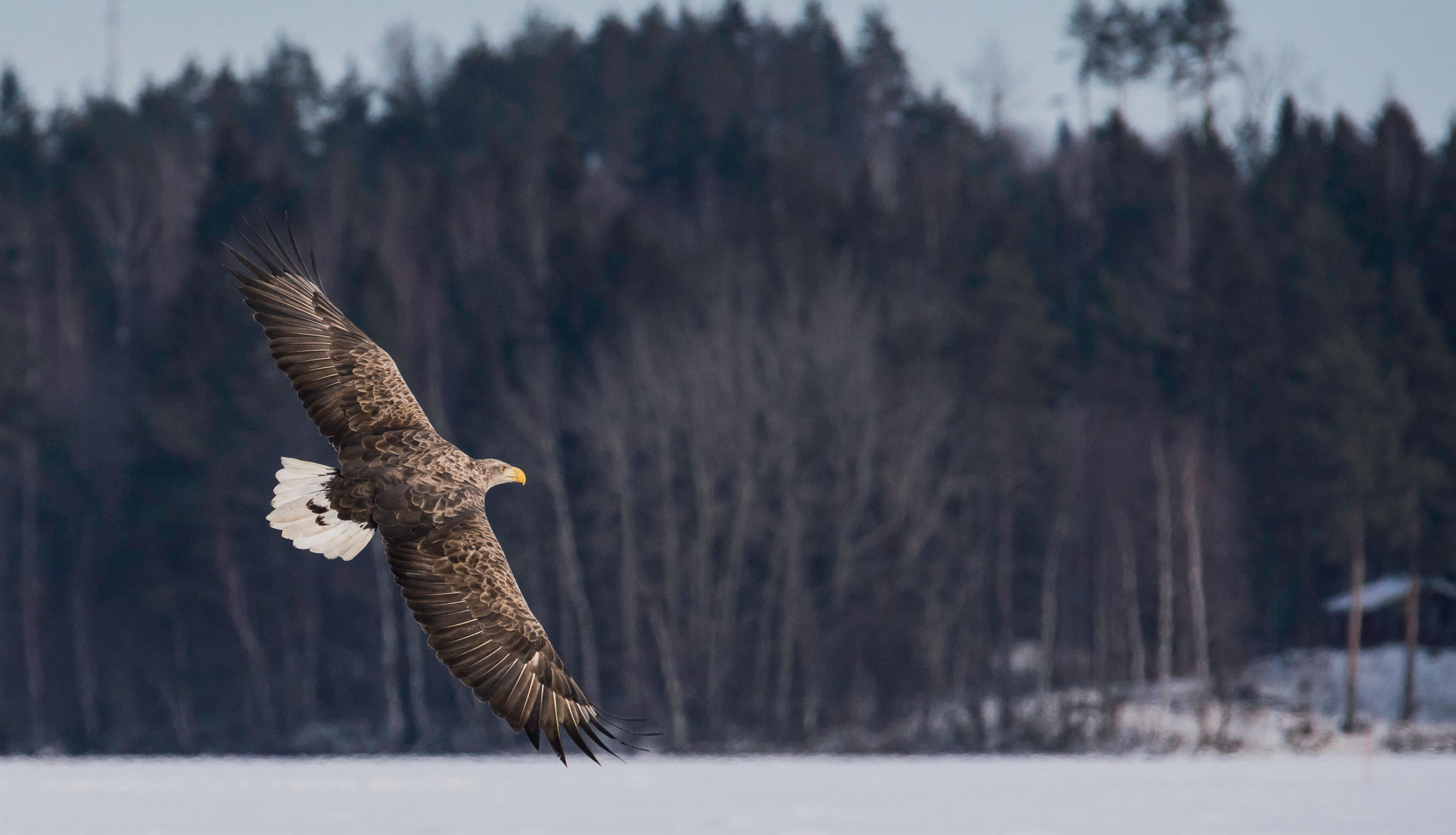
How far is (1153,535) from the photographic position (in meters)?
Answer: 26.3

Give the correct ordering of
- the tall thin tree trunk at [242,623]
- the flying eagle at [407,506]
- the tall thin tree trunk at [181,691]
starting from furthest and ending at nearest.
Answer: the tall thin tree trunk at [181,691] → the tall thin tree trunk at [242,623] → the flying eagle at [407,506]

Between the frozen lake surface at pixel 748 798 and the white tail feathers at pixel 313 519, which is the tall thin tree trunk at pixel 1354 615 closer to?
the frozen lake surface at pixel 748 798

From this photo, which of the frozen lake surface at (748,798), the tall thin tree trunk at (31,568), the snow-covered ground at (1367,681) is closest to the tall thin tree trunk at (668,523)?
the frozen lake surface at (748,798)

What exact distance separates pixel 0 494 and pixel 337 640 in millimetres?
5352

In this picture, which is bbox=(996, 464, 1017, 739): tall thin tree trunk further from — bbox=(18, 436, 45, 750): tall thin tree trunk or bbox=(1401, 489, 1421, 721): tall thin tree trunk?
bbox=(18, 436, 45, 750): tall thin tree trunk

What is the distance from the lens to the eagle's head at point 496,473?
563 cm

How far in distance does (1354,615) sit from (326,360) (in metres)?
21.8

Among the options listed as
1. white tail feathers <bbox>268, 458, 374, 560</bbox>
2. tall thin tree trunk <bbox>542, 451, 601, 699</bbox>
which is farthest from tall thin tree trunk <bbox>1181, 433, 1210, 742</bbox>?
white tail feathers <bbox>268, 458, 374, 560</bbox>

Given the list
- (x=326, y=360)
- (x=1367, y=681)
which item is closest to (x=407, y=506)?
(x=326, y=360)

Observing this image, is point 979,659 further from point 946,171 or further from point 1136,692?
point 946,171

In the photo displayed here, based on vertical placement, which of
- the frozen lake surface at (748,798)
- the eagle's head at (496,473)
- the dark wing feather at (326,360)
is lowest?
the frozen lake surface at (748,798)

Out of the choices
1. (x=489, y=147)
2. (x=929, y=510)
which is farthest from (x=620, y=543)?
(x=489, y=147)

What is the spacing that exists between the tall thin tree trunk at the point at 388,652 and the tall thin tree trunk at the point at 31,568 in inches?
196

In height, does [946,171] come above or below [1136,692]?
above
